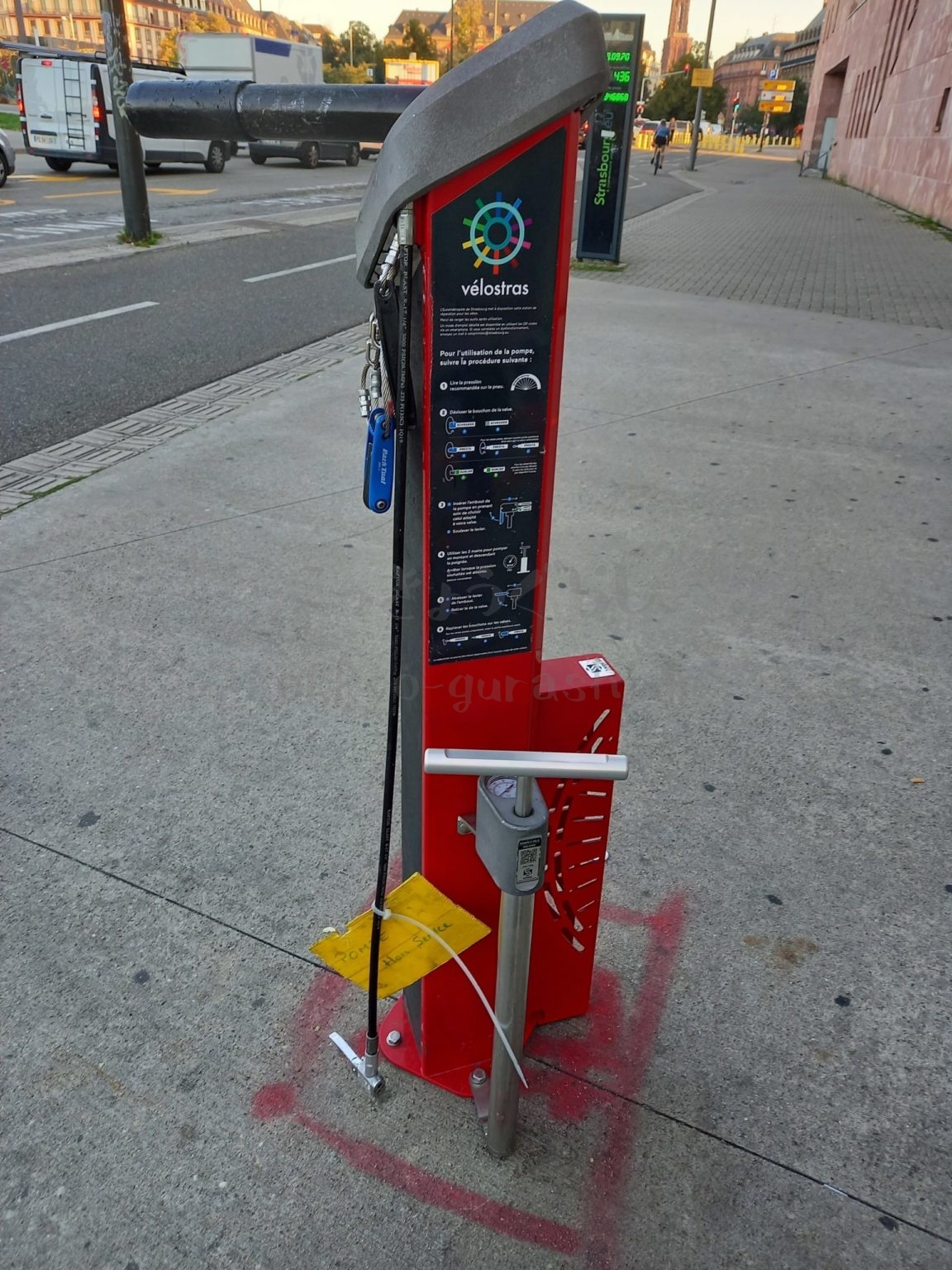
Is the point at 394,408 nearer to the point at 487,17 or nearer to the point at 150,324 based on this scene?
the point at 150,324

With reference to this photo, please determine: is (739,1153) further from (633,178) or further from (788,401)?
(633,178)

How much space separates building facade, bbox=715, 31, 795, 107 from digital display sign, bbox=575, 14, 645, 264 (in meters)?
127

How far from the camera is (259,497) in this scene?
503 cm

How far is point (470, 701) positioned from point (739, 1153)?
1105mm

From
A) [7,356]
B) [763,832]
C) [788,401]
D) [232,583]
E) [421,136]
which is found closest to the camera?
[421,136]

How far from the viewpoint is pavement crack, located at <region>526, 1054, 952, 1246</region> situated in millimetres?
1823

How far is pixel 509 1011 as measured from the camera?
1829 mm

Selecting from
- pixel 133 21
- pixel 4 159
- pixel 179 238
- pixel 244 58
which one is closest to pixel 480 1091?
pixel 179 238

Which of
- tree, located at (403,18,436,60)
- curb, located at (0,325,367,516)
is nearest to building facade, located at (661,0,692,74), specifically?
tree, located at (403,18,436,60)

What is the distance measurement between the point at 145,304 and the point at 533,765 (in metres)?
9.62

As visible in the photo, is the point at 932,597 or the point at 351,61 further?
the point at 351,61

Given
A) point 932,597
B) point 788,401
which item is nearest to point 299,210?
point 788,401

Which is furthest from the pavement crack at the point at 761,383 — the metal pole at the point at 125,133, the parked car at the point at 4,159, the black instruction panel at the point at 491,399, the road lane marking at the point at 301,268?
the parked car at the point at 4,159

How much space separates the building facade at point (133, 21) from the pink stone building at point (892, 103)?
236 feet
